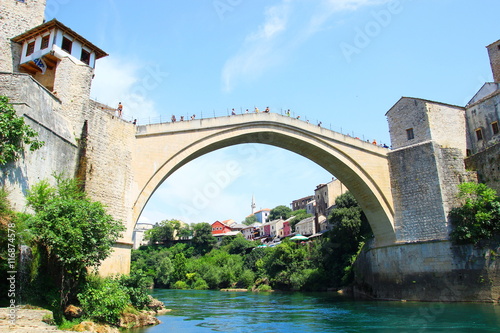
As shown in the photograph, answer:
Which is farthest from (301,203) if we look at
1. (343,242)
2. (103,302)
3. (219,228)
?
(103,302)

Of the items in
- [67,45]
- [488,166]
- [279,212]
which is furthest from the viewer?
[279,212]

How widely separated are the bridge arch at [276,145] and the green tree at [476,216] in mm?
2793

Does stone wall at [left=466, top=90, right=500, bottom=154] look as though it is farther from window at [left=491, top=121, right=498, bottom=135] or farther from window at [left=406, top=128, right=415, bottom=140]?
window at [left=406, top=128, right=415, bottom=140]

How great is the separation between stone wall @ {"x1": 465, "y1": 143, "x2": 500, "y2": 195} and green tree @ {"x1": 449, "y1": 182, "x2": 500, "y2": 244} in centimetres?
46

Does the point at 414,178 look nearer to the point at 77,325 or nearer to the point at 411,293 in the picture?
the point at 411,293

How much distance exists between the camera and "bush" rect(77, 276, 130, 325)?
9.07 metres

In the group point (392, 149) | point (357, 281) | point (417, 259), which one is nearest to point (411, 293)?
point (417, 259)

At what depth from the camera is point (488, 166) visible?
16.3 metres

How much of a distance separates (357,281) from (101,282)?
556 inches

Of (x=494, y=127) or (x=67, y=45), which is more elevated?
(x=67, y=45)

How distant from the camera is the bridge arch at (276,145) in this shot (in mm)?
13586

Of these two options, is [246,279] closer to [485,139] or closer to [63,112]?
[485,139]

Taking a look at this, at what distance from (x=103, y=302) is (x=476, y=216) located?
13.5 meters

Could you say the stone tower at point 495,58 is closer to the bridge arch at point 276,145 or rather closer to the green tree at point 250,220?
the bridge arch at point 276,145
